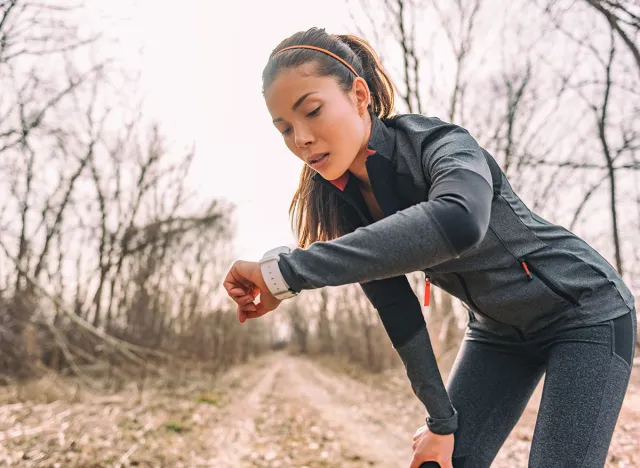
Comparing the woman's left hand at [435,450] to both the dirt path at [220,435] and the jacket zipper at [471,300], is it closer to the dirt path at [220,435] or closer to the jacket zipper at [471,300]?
the jacket zipper at [471,300]

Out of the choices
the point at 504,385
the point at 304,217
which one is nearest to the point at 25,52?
the point at 304,217

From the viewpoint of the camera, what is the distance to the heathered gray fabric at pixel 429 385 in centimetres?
161

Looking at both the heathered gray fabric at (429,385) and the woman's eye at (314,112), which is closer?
the woman's eye at (314,112)

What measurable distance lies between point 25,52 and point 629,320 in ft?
15.5

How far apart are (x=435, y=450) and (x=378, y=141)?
3.60 ft

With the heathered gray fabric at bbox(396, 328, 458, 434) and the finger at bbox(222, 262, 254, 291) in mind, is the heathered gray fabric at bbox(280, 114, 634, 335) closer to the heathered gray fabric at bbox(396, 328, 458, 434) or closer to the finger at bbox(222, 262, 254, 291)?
the heathered gray fabric at bbox(396, 328, 458, 434)

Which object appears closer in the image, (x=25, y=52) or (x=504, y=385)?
(x=504, y=385)

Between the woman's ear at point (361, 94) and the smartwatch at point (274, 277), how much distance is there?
65 centimetres

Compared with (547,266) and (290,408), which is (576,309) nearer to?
(547,266)

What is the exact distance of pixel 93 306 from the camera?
12969 millimetres

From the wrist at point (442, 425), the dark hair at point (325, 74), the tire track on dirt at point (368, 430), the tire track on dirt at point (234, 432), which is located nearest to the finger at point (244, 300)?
the dark hair at point (325, 74)

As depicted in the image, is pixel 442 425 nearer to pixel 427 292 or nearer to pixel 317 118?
pixel 427 292

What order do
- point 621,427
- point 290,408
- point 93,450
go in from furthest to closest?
point 290,408
point 621,427
point 93,450

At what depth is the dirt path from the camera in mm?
4395
